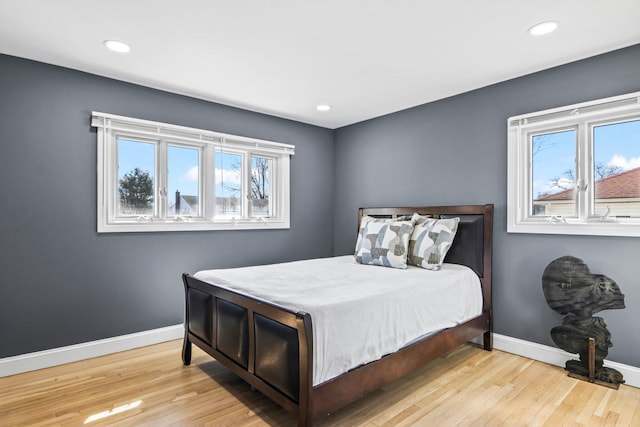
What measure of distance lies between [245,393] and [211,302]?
0.67m

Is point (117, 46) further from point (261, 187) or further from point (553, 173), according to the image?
point (553, 173)

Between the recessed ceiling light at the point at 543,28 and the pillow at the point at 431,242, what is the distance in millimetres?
1544

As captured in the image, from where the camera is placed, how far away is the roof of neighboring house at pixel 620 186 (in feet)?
8.17

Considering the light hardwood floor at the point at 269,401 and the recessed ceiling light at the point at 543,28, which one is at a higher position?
the recessed ceiling light at the point at 543,28

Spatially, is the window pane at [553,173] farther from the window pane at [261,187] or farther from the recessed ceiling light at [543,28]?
the window pane at [261,187]

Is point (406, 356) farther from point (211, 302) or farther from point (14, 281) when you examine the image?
point (14, 281)

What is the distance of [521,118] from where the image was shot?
2.98 m

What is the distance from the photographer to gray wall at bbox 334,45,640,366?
2498 mm

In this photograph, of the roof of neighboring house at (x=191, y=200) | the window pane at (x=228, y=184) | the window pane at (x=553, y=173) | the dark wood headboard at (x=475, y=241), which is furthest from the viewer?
the window pane at (x=228, y=184)

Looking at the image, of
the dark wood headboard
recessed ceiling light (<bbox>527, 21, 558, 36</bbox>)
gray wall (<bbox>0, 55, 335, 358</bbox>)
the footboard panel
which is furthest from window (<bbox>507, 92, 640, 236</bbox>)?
gray wall (<bbox>0, 55, 335, 358</bbox>)

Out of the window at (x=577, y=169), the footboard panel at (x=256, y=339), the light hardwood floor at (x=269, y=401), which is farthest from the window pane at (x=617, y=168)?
the footboard panel at (x=256, y=339)

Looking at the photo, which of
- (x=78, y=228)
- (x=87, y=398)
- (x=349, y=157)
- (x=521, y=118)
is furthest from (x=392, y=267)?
(x=78, y=228)

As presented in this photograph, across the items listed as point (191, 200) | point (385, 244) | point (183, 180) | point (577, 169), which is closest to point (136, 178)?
point (183, 180)

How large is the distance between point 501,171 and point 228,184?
2.84 m
